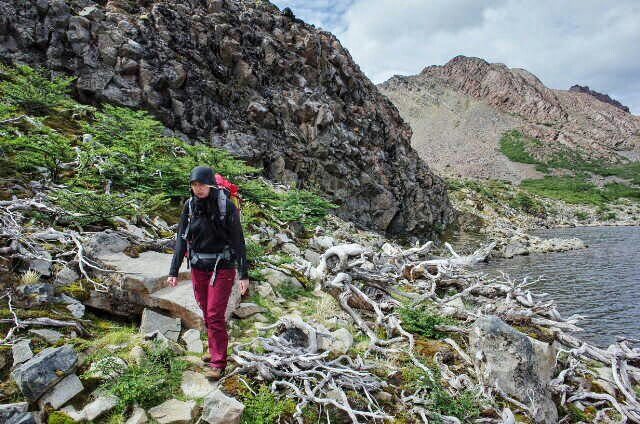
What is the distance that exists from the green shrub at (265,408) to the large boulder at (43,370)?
1843mm

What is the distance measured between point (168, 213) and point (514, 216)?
2741 inches

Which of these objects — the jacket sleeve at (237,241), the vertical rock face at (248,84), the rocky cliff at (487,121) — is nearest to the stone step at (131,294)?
the jacket sleeve at (237,241)

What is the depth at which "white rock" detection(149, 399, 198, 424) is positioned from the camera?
10.6ft

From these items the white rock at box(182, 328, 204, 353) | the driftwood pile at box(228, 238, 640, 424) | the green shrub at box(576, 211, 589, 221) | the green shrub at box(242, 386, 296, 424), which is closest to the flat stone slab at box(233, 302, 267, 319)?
the driftwood pile at box(228, 238, 640, 424)

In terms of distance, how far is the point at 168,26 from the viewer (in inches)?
971

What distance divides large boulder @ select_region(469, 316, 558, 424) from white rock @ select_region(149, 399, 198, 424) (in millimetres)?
4246

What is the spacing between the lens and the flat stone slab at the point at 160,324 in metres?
4.52

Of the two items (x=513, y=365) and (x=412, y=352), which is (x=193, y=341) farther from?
(x=513, y=365)

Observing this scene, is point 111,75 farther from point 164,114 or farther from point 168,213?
point 168,213

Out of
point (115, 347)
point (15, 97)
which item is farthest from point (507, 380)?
point (15, 97)

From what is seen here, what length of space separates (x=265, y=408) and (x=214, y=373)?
778 millimetres

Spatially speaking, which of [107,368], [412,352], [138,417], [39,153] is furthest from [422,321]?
[39,153]

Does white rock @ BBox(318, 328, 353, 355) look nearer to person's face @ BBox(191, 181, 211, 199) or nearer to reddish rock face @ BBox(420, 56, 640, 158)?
person's face @ BBox(191, 181, 211, 199)

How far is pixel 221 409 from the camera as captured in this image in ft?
10.9
